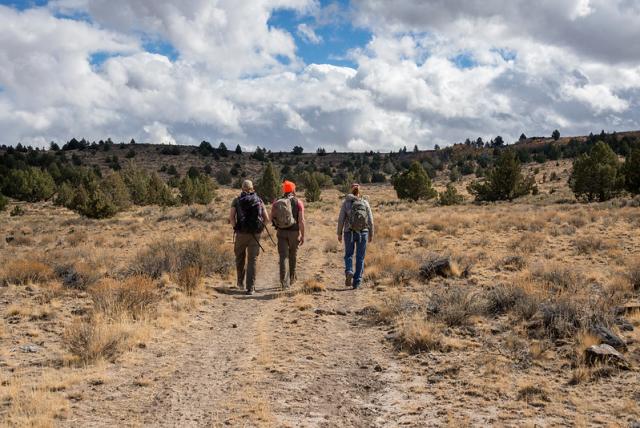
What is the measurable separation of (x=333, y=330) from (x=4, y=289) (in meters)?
6.66

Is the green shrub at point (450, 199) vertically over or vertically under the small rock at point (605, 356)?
over

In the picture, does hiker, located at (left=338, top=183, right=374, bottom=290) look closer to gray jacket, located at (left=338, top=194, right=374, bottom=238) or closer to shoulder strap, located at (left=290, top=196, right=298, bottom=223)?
gray jacket, located at (left=338, top=194, right=374, bottom=238)

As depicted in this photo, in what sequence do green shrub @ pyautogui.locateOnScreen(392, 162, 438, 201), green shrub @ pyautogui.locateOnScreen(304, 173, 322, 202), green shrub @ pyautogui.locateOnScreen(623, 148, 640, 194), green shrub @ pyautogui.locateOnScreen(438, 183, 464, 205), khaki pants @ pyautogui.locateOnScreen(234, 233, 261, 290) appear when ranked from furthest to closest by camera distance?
1. green shrub @ pyautogui.locateOnScreen(304, 173, 322, 202)
2. green shrub @ pyautogui.locateOnScreen(392, 162, 438, 201)
3. green shrub @ pyautogui.locateOnScreen(438, 183, 464, 205)
4. green shrub @ pyautogui.locateOnScreen(623, 148, 640, 194)
5. khaki pants @ pyautogui.locateOnScreen(234, 233, 261, 290)

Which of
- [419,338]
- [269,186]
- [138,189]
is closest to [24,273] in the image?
[419,338]

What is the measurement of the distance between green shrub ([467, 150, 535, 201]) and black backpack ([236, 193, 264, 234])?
37.5 m

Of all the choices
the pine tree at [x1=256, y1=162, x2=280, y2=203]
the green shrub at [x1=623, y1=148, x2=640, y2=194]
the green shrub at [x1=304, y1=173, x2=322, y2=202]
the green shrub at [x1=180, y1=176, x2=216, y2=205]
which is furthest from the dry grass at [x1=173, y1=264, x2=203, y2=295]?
the green shrub at [x1=304, y1=173, x2=322, y2=202]

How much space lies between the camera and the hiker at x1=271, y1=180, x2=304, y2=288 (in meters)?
10.2

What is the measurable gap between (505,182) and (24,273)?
3982cm

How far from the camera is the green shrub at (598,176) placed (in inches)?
1469

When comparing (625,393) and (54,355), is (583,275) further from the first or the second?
(54,355)

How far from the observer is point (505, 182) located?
4356cm

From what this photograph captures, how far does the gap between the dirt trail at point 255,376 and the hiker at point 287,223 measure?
1806mm

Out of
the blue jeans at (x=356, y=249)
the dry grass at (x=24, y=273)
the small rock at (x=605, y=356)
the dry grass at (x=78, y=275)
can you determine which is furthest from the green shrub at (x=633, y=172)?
the dry grass at (x=24, y=273)

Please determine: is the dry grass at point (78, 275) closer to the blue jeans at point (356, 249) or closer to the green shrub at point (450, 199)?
the blue jeans at point (356, 249)
